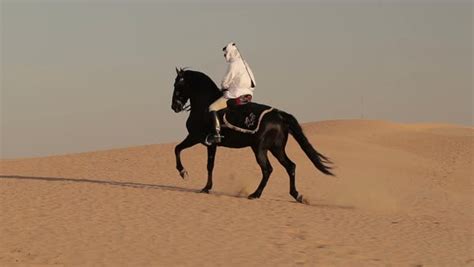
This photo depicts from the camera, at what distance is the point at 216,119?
48.4 feet

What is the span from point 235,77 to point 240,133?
46.7 inches

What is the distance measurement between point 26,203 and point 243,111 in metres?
4.95

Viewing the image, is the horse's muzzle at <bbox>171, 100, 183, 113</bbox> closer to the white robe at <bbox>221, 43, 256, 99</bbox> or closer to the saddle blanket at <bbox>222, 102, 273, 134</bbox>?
the white robe at <bbox>221, 43, 256, 99</bbox>

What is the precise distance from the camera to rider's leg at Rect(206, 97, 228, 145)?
48.3ft

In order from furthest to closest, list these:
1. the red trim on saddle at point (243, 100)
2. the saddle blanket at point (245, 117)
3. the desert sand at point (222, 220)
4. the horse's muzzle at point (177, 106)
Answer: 1. the horse's muzzle at point (177, 106)
2. the red trim on saddle at point (243, 100)
3. the saddle blanket at point (245, 117)
4. the desert sand at point (222, 220)

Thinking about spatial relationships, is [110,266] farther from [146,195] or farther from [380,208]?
[380,208]

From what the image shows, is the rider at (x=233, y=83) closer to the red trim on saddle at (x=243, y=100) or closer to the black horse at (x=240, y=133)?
the red trim on saddle at (x=243, y=100)

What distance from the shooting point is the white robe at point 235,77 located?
15.0 metres

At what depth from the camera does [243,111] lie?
14.8 m

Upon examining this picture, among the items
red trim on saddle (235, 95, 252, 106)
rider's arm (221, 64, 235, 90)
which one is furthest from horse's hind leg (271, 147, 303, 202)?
rider's arm (221, 64, 235, 90)

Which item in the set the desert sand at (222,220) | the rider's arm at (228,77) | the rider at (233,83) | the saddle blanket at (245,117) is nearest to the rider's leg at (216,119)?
the rider at (233,83)

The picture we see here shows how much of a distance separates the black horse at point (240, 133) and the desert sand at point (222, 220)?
0.88m

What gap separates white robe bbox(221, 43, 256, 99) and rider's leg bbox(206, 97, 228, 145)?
18cm

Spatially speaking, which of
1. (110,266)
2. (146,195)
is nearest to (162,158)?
(146,195)
